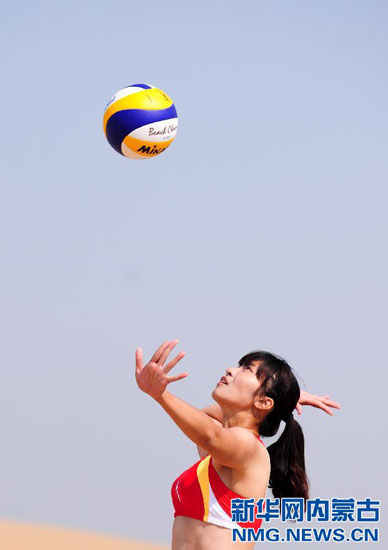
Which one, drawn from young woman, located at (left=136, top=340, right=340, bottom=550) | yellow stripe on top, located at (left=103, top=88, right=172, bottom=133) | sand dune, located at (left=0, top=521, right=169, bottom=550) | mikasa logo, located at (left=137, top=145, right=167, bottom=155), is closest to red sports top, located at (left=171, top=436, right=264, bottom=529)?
young woman, located at (left=136, top=340, right=340, bottom=550)

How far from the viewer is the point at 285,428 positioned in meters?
3.95

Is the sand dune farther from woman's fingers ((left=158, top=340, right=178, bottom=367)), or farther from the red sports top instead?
woman's fingers ((left=158, top=340, right=178, bottom=367))

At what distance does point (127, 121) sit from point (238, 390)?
271 cm

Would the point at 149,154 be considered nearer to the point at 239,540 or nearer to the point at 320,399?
the point at 320,399

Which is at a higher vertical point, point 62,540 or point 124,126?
point 124,126

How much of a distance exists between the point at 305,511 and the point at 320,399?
2.10 feet

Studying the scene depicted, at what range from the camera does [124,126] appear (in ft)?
19.2

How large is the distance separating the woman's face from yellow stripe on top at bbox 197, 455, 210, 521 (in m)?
0.28

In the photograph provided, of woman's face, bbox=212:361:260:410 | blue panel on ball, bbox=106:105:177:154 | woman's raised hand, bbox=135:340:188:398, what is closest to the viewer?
woman's raised hand, bbox=135:340:188:398

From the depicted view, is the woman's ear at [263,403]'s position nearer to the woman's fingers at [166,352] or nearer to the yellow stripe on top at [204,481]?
the yellow stripe on top at [204,481]

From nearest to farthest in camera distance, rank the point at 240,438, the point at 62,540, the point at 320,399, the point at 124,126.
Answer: the point at 240,438 < the point at 320,399 < the point at 124,126 < the point at 62,540

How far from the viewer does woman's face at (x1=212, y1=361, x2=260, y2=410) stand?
3.73m

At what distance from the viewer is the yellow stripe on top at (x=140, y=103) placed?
5867mm

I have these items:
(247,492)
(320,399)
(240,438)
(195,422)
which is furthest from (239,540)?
(320,399)
